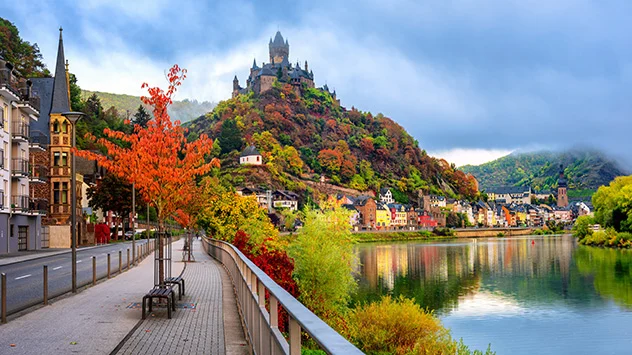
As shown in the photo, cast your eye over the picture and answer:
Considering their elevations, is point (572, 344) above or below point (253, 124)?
below

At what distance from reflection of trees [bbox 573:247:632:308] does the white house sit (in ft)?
330

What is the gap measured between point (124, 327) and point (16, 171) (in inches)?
1526

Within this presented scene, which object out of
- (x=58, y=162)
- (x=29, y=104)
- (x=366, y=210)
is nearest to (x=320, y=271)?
(x=29, y=104)

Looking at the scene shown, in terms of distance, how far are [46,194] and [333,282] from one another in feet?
134

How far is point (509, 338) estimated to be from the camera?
2495 centimetres

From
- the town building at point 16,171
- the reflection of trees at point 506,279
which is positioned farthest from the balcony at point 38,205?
the reflection of trees at point 506,279

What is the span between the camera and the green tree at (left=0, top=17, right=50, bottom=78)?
235ft

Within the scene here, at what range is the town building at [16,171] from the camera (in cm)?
4322

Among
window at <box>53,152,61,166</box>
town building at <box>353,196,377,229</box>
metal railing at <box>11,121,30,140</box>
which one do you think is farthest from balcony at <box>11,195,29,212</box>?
town building at <box>353,196,377,229</box>

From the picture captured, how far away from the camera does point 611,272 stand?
4803cm

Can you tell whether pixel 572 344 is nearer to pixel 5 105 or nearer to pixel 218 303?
pixel 218 303

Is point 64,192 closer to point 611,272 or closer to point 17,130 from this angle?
point 17,130

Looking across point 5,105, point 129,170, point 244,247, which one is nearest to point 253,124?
point 5,105

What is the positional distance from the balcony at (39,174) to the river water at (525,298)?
26773 mm
